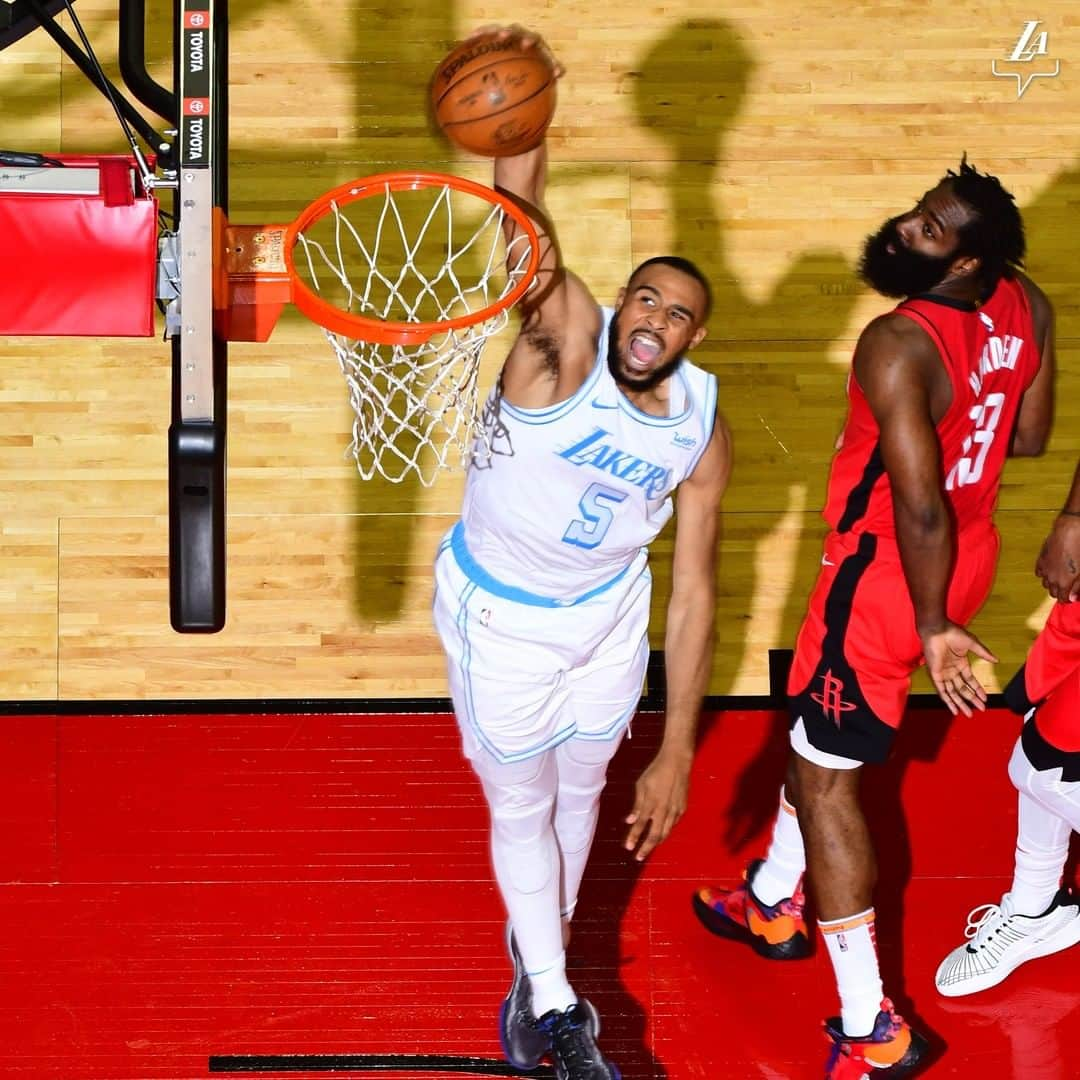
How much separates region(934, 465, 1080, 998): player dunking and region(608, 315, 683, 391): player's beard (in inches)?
41.5

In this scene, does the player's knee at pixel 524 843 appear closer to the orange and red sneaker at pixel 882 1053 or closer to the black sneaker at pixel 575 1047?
the black sneaker at pixel 575 1047

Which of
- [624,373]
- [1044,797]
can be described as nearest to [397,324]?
[624,373]

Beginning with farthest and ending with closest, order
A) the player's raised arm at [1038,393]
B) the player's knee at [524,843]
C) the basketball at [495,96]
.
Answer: the player's raised arm at [1038,393], the player's knee at [524,843], the basketball at [495,96]

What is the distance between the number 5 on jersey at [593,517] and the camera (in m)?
3.36

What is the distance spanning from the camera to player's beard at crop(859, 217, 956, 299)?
141 inches

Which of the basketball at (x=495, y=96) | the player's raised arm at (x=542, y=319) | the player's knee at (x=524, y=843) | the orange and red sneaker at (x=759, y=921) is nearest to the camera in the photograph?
the basketball at (x=495, y=96)

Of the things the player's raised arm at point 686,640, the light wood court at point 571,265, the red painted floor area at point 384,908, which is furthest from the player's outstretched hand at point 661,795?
the light wood court at point 571,265

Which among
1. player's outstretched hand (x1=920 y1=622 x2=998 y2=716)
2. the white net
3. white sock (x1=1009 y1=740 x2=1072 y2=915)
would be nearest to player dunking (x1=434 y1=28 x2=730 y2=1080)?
player's outstretched hand (x1=920 y1=622 x2=998 y2=716)

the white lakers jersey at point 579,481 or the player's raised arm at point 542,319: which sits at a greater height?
the player's raised arm at point 542,319

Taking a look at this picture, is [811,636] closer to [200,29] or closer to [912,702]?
[912,702]

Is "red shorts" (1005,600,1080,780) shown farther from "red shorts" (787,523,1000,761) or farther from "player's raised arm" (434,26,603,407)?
"player's raised arm" (434,26,603,407)

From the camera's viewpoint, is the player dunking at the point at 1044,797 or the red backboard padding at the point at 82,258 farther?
the player dunking at the point at 1044,797

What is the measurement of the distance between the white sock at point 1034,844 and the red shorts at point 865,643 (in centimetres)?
41

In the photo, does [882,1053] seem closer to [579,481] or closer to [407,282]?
[579,481]
